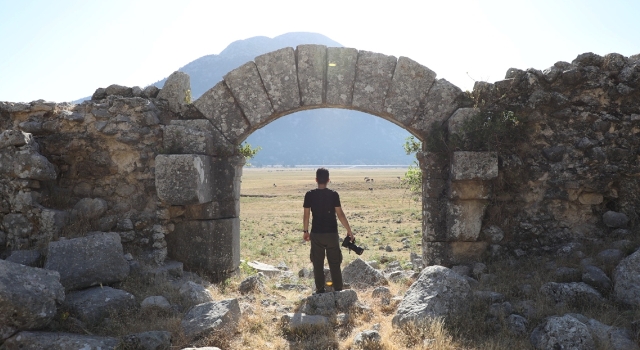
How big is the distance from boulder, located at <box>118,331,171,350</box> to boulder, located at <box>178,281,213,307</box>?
0.96m

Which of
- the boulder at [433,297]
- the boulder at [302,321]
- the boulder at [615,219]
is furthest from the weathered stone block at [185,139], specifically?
the boulder at [615,219]

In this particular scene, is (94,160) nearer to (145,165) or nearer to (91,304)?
(145,165)

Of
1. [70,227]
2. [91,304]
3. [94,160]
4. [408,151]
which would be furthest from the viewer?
[408,151]

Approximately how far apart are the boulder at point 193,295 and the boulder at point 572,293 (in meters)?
3.42

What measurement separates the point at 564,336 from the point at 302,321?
85.9 inches

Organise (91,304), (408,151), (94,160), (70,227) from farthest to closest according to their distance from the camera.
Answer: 1. (408,151)
2. (94,160)
3. (70,227)
4. (91,304)

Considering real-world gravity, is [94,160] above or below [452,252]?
above

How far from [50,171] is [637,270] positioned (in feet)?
21.3

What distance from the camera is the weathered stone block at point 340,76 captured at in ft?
20.7

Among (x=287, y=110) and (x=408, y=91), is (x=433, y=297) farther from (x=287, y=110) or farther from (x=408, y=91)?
(x=287, y=110)

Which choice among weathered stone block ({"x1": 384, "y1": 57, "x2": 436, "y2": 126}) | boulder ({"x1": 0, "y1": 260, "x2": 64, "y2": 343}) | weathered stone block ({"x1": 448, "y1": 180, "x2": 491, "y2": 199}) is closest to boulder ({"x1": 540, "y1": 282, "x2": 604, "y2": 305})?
weathered stone block ({"x1": 448, "y1": 180, "x2": 491, "y2": 199})

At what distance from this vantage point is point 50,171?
5.72m

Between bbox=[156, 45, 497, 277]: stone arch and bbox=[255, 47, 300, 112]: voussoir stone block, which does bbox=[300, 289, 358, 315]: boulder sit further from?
bbox=[255, 47, 300, 112]: voussoir stone block

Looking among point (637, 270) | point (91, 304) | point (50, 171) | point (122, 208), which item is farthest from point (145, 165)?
point (637, 270)
